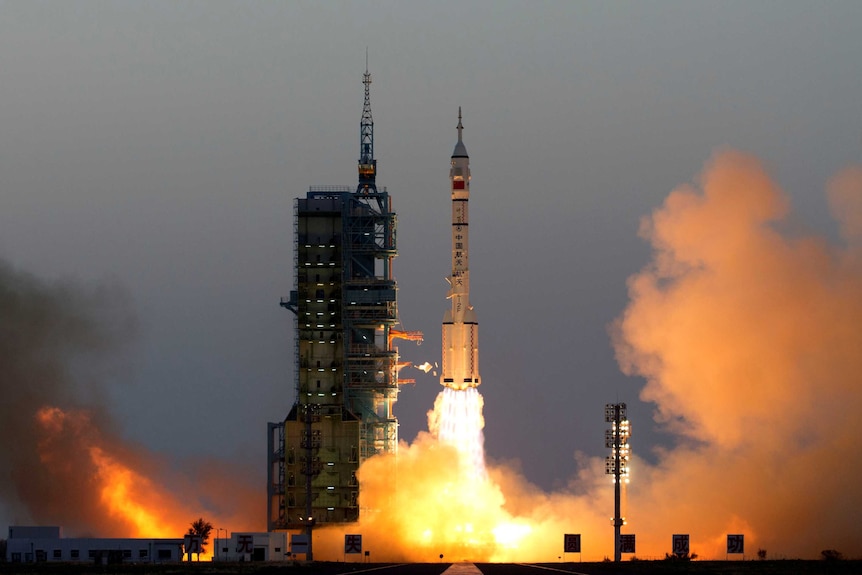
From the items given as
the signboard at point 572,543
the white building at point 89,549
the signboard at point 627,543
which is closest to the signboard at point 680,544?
the signboard at point 627,543

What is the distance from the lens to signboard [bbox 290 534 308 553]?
481 feet

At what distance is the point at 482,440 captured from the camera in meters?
157

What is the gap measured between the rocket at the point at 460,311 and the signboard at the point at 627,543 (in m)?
16.4

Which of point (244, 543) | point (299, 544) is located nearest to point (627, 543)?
point (299, 544)

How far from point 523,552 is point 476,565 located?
20864 millimetres

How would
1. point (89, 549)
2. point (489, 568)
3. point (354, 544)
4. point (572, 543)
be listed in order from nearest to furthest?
point (489, 568), point (354, 544), point (572, 543), point (89, 549)

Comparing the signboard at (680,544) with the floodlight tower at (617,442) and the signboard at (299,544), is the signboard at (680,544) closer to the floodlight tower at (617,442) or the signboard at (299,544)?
the floodlight tower at (617,442)

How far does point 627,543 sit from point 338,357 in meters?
28.3

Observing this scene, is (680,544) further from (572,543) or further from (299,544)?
(299,544)

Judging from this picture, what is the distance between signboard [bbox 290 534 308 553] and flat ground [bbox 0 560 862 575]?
9709 millimetres

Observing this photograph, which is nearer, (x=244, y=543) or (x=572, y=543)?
(x=572, y=543)

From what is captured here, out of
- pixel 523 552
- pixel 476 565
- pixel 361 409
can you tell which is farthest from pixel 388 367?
pixel 476 565

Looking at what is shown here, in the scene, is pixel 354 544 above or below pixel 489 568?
above

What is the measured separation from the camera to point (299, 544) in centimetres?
14838
